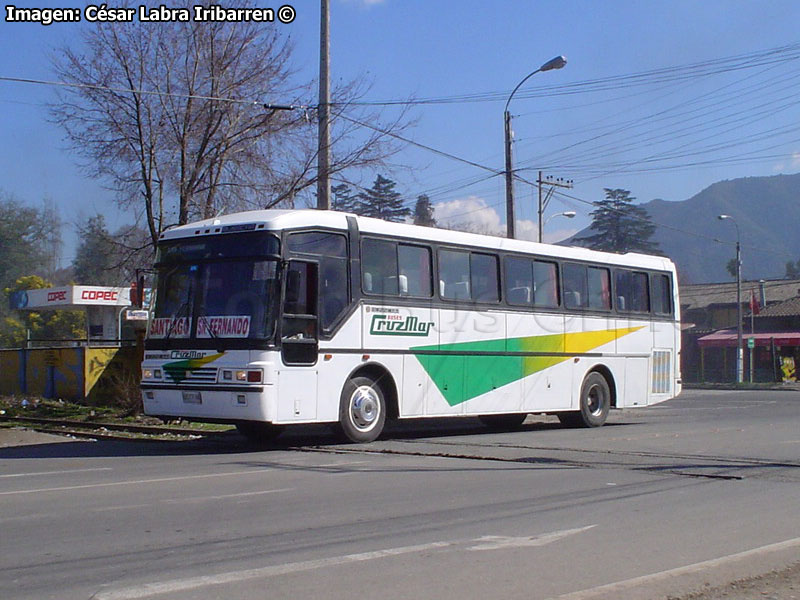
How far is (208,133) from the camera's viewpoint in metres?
23.0

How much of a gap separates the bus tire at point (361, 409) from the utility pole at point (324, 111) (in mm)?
6439

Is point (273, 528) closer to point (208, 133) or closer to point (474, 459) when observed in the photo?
point (474, 459)

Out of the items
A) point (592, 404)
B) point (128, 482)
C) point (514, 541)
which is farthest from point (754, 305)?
point (514, 541)

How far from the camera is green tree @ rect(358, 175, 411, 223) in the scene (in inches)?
1231

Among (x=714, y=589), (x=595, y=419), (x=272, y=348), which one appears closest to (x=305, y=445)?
(x=272, y=348)

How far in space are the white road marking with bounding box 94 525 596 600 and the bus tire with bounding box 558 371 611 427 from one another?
12.0 m

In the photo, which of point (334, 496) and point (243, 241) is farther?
point (243, 241)

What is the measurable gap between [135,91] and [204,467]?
39.8ft

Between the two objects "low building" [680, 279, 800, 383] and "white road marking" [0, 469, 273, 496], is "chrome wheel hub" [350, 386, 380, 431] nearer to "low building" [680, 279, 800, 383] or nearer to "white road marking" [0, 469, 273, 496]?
"white road marking" [0, 469, 273, 496]

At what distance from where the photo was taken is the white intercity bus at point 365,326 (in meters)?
13.8

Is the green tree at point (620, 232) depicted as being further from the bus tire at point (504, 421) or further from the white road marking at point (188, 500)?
the white road marking at point (188, 500)

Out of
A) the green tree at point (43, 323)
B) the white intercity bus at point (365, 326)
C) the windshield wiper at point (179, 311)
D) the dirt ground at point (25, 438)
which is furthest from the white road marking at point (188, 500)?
the green tree at point (43, 323)

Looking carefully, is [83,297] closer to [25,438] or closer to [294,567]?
[25,438]

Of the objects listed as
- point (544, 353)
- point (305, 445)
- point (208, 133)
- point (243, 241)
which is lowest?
point (305, 445)
